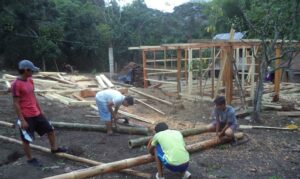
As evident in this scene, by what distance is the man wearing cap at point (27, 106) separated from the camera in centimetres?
554

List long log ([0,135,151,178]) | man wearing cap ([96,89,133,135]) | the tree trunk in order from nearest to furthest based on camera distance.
Answer: long log ([0,135,151,178]) < man wearing cap ([96,89,133,135]) < the tree trunk

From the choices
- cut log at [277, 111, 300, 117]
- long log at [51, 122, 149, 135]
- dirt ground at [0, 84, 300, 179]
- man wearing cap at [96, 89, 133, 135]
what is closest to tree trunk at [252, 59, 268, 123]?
dirt ground at [0, 84, 300, 179]

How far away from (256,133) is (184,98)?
18.1ft

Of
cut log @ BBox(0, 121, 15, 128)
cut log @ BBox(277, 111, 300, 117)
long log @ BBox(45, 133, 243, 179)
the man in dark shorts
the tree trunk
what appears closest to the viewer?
long log @ BBox(45, 133, 243, 179)

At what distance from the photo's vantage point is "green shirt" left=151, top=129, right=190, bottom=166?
4.99 meters

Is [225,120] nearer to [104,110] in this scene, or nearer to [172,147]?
[172,147]

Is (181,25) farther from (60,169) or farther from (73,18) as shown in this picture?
(60,169)

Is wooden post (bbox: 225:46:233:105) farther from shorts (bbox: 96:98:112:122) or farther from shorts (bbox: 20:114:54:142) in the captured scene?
shorts (bbox: 20:114:54:142)

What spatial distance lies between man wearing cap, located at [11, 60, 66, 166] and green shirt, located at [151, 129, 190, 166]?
2.14 m

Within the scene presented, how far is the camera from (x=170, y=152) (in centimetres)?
501

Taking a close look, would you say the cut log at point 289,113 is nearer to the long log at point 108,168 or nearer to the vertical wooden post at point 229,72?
the vertical wooden post at point 229,72

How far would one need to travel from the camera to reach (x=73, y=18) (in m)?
26.0

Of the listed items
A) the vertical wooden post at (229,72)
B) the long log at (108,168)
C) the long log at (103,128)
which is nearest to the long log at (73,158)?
the long log at (108,168)

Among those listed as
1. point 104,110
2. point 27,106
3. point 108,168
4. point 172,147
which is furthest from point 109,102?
point 172,147
